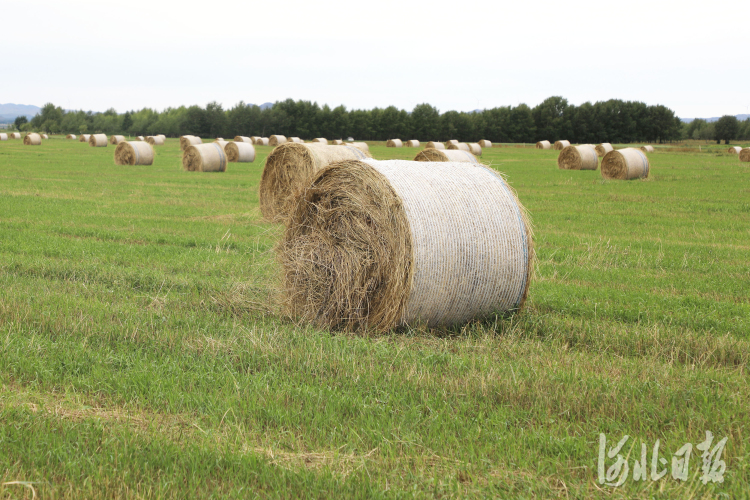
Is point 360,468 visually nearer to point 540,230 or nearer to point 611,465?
point 611,465

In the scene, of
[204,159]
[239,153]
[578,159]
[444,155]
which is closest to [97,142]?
[239,153]

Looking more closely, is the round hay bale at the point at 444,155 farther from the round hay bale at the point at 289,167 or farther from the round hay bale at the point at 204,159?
the round hay bale at the point at 204,159

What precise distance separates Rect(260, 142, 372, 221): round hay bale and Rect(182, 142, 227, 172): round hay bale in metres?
10.6

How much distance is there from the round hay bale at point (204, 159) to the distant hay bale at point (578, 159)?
16.2 meters

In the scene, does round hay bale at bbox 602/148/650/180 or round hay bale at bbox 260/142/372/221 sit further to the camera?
round hay bale at bbox 602/148/650/180

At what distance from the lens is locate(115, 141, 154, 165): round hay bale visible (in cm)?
3037

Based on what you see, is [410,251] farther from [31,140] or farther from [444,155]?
[31,140]

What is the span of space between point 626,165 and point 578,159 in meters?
6.92

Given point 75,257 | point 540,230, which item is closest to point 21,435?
point 75,257

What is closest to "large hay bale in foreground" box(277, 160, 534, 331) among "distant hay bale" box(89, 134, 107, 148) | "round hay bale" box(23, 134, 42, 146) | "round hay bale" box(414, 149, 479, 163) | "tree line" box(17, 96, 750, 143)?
"round hay bale" box(414, 149, 479, 163)

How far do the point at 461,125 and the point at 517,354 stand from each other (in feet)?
276

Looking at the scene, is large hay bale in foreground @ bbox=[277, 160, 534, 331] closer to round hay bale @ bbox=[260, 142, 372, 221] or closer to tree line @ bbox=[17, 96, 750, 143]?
round hay bale @ bbox=[260, 142, 372, 221]

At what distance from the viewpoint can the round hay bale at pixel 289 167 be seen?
16.2 meters

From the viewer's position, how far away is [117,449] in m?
3.65
